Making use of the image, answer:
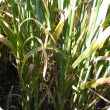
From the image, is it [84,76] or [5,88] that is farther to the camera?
[5,88]

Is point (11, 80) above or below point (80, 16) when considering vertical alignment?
below

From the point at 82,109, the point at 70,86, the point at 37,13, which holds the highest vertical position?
the point at 37,13

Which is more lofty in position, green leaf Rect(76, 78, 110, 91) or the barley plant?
the barley plant

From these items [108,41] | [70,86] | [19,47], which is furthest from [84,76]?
[19,47]

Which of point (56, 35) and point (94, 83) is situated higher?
point (56, 35)

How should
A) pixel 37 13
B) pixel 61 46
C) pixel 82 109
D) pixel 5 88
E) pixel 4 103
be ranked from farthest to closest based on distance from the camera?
pixel 5 88, pixel 4 103, pixel 82 109, pixel 61 46, pixel 37 13

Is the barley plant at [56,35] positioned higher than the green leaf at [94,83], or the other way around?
the barley plant at [56,35]

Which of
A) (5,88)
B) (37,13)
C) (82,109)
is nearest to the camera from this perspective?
(37,13)

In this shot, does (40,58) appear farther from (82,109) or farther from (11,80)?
(11,80)

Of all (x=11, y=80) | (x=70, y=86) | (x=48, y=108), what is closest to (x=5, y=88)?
(x=11, y=80)
